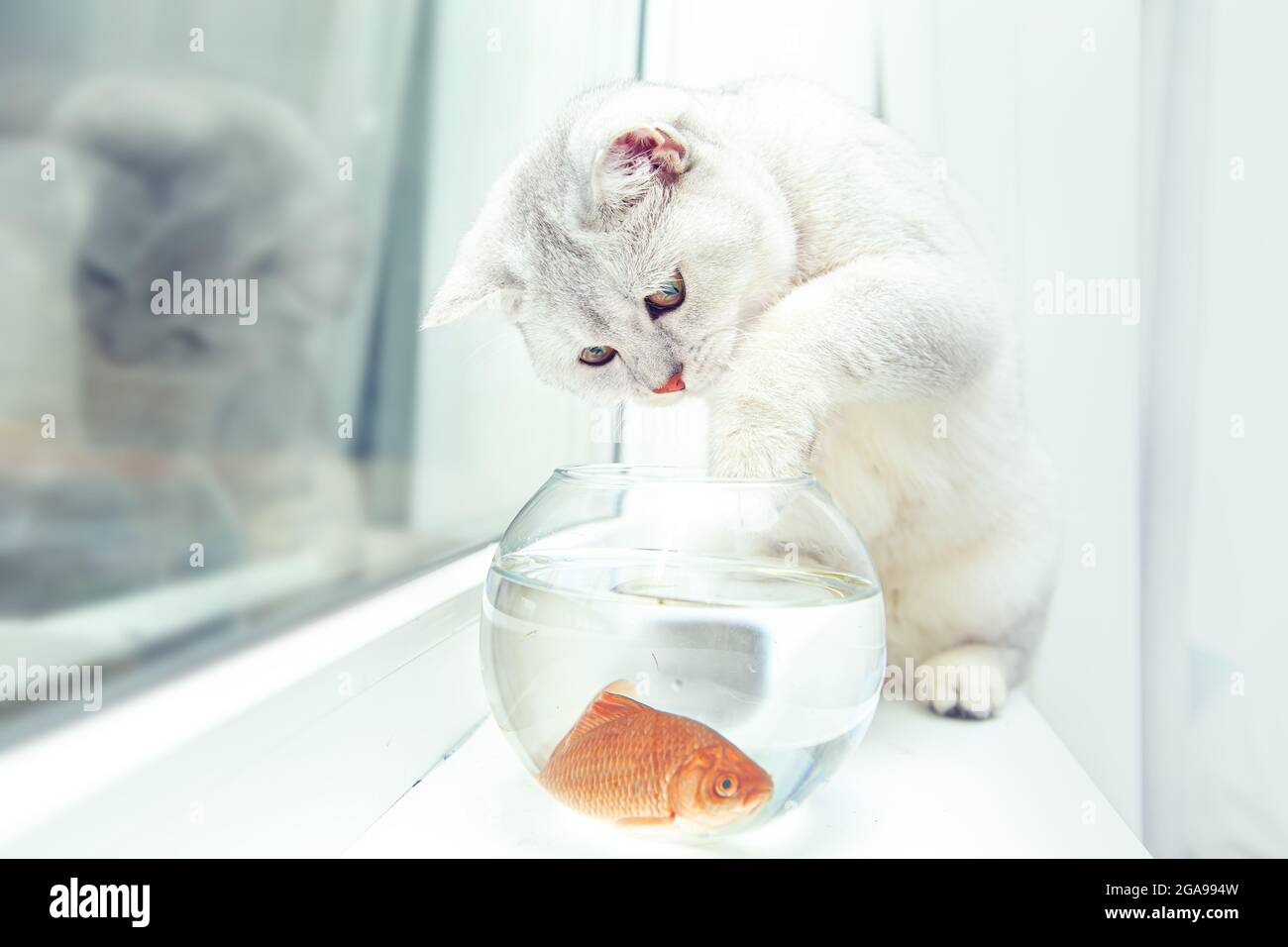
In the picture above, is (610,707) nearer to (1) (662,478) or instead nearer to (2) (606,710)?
(2) (606,710)

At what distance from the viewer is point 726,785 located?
1.72 feet

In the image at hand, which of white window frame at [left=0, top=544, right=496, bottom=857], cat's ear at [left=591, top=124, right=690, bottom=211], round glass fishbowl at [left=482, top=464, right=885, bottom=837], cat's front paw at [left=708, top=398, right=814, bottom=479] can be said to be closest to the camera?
white window frame at [left=0, top=544, right=496, bottom=857]

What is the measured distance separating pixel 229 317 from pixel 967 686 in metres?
0.83

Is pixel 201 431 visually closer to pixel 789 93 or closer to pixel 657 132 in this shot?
pixel 657 132

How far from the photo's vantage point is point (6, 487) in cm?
55

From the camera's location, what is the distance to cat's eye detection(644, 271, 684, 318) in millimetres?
916

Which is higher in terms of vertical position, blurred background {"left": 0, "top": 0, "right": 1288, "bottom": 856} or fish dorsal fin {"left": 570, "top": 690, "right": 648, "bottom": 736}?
blurred background {"left": 0, "top": 0, "right": 1288, "bottom": 856}

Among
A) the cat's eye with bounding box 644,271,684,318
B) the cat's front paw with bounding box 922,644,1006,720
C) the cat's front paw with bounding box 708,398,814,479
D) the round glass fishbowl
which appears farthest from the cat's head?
the cat's front paw with bounding box 922,644,1006,720

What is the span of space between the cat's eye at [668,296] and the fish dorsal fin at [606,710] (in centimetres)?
48

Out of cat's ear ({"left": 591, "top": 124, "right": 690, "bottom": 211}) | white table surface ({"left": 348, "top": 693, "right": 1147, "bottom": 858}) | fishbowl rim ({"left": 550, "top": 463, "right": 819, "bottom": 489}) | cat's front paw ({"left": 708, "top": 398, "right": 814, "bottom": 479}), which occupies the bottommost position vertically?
white table surface ({"left": 348, "top": 693, "right": 1147, "bottom": 858})

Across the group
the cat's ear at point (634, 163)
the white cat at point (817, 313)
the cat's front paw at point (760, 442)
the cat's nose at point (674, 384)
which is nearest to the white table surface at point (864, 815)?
the white cat at point (817, 313)

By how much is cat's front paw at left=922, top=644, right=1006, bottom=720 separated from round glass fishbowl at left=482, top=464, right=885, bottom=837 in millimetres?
336

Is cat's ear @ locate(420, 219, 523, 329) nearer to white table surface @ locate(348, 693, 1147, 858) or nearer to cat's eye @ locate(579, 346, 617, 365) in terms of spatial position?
cat's eye @ locate(579, 346, 617, 365)
